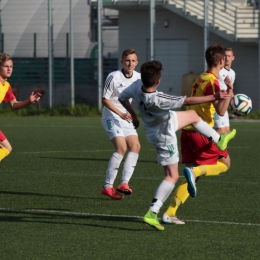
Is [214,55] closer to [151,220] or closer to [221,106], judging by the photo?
[221,106]

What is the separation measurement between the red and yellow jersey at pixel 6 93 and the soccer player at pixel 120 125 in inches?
46.2

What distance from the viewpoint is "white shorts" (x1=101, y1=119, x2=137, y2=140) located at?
35.4ft

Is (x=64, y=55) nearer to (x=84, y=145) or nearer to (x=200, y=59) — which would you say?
(x=200, y=59)

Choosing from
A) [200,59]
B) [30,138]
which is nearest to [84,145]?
[30,138]

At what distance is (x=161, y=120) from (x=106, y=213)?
4.95 ft

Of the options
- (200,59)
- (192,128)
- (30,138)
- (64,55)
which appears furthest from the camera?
(64,55)

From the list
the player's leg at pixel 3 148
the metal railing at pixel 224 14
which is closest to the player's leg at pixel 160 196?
the player's leg at pixel 3 148

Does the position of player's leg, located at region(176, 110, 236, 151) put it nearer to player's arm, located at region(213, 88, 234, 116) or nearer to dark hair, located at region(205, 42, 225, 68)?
player's arm, located at region(213, 88, 234, 116)

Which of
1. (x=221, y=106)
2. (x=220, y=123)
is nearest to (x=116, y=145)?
(x=221, y=106)

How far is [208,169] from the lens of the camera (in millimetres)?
8969

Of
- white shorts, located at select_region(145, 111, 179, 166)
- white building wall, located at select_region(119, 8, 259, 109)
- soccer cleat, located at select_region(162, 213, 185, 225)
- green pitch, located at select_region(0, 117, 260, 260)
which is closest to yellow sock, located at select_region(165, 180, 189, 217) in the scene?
soccer cleat, located at select_region(162, 213, 185, 225)

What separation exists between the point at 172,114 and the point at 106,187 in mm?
2482

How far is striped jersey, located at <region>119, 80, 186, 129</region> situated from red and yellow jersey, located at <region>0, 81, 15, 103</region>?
285 centimetres

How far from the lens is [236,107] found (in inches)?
389
